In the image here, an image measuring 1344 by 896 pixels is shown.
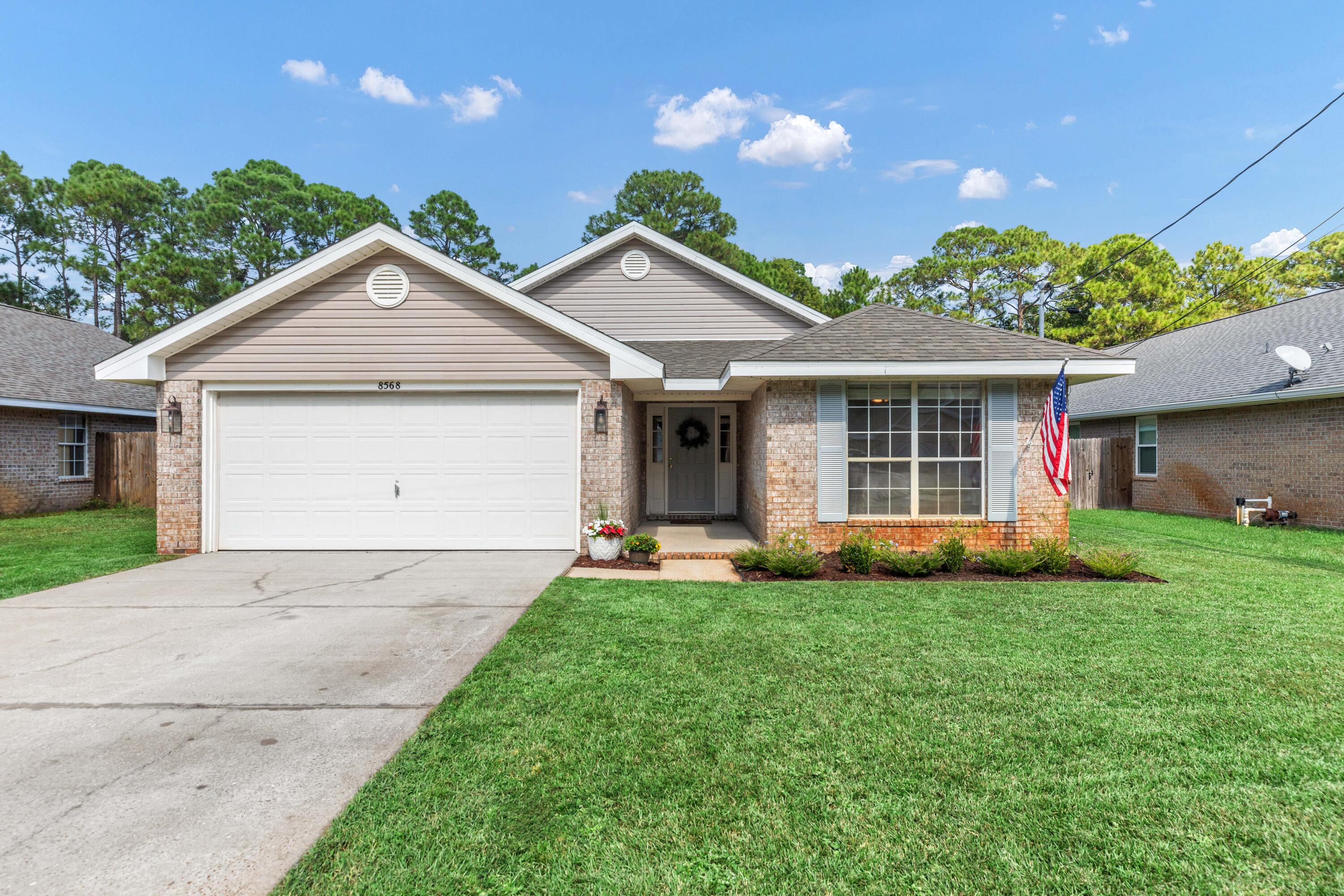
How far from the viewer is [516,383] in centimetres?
859

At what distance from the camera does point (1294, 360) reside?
11047 millimetres

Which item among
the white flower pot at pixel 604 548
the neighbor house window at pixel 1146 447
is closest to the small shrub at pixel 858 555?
the white flower pot at pixel 604 548

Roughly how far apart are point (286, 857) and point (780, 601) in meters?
4.47

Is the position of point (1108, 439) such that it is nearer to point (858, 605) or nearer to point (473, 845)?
point (858, 605)

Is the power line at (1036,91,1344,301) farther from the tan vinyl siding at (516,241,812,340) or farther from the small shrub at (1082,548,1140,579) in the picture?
the tan vinyl siding at (516,241,812,340)

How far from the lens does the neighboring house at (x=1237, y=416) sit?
10898 mm

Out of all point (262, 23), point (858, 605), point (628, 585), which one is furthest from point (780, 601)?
point (262, 23)

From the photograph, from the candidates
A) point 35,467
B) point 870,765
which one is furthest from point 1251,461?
point 35,467

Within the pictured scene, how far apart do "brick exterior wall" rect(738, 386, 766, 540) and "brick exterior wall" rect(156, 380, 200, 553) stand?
26.9 ft

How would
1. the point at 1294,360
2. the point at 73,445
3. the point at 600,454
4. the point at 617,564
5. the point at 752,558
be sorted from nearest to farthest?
the point at 752,558, the point at 617,564, the point at 600,454, the point at 1294,360, the point at 73,445

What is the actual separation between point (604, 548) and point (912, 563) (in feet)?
12.7

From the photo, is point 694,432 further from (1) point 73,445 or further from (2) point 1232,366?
(1) point 73,445

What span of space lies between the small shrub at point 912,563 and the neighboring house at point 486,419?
964mm

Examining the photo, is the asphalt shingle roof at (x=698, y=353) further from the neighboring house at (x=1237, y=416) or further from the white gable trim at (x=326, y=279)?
the neighboring house at (x=1237, y=416)
